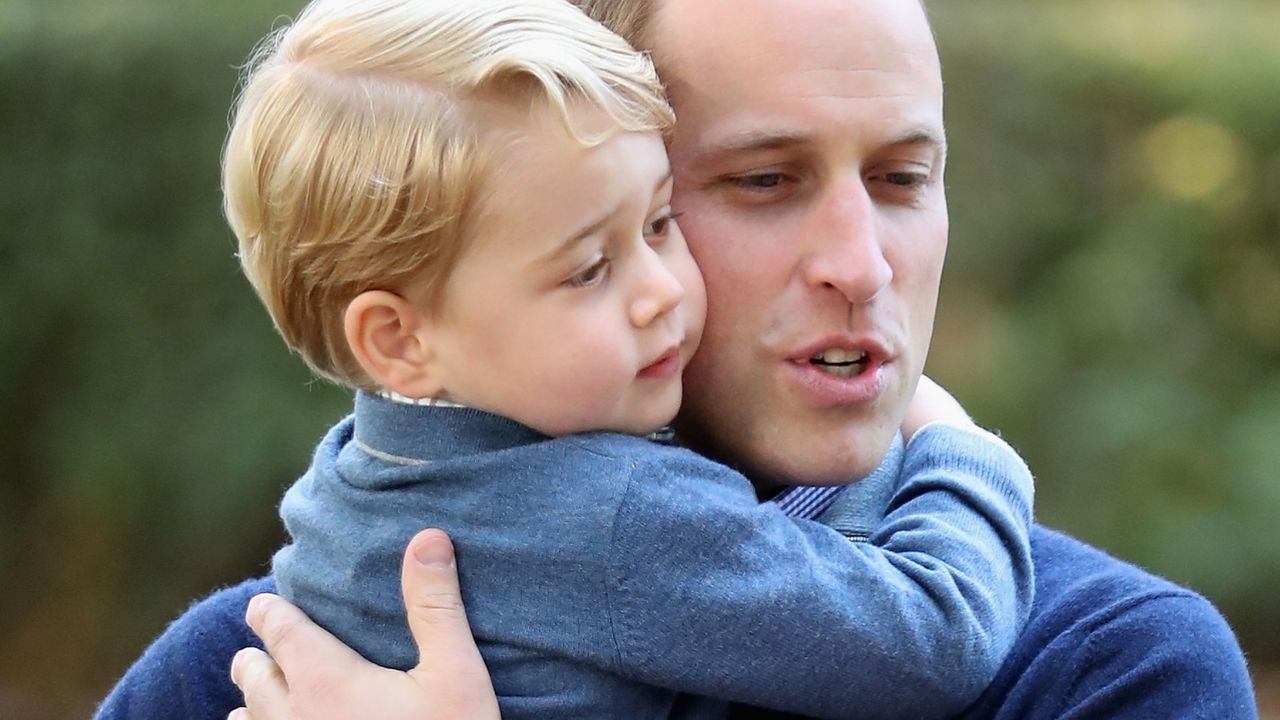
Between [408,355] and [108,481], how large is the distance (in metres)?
4.30

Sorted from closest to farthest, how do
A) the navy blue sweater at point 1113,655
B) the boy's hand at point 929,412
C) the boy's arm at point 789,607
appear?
the boy's arm at point 789,607, the navy blue sweater at point 1113,655, the boy's hand at point 929,412

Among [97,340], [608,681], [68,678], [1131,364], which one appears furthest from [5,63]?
[608,681]

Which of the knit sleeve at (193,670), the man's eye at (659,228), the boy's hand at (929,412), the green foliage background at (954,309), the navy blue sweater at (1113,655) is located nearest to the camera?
the navy blue sweater at (1113,655)

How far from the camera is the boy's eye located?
1.84 metres

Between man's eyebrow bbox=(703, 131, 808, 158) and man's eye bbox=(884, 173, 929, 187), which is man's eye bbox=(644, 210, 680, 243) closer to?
man's eyebrow bbox=(703, 131, 808, 158)

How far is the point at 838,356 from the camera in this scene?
2.13 metres

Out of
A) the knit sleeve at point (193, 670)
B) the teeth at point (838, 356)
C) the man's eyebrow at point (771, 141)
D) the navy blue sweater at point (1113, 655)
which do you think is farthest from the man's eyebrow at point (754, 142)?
the knit sleeve at point (193, 670)

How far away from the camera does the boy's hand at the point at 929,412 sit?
224cm

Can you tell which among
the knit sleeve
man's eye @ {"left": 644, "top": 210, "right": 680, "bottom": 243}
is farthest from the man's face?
the knit sleeve

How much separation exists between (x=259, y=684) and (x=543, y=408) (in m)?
0.56

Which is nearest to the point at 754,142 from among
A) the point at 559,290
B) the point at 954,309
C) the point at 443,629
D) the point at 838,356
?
the point at 838,356

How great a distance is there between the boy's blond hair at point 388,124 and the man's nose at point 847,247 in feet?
0.85

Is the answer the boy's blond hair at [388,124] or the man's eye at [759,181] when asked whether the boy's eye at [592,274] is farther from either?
the man's eye at [759,181]

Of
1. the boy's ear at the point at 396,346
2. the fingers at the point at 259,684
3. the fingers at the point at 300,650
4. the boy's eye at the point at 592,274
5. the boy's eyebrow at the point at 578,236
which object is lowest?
the fingers at the point at 259,684
